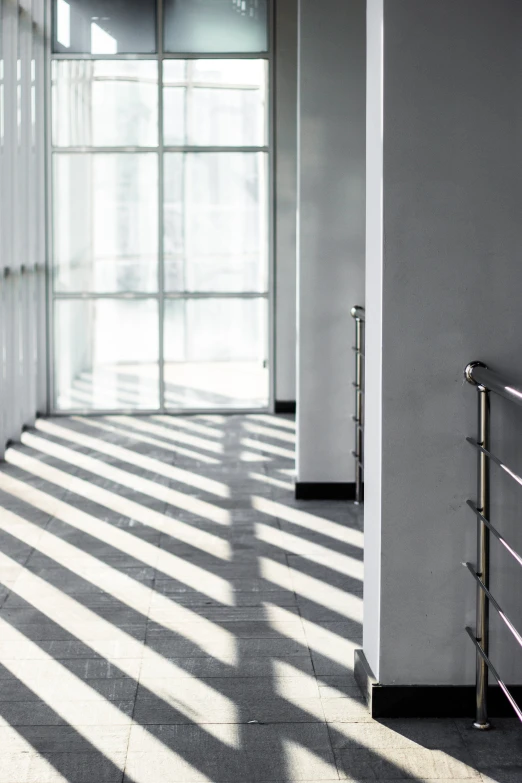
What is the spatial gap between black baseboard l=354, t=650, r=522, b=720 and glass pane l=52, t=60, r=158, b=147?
715 cm

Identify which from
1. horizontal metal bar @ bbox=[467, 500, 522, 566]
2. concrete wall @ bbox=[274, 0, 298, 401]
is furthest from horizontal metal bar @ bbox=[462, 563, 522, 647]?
concrete wall @ bbox=[274, 0, 298, 401]

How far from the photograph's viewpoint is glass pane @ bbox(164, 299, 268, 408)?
32.2ft

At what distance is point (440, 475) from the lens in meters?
3.27

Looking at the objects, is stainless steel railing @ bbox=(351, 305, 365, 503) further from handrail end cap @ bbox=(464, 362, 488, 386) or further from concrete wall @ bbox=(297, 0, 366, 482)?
handrail end cap @ bbox=(464, 362, 488, 386)

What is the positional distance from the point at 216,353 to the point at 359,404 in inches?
154

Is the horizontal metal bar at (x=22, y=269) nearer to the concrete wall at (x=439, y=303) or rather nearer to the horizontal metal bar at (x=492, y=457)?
the concrete wall at (x=439, y=303)

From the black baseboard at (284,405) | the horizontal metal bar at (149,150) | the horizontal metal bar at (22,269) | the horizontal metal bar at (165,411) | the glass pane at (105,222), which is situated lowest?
the horizontal metal bar at (165,411)

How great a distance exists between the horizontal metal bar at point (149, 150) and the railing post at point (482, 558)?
6.88 metres

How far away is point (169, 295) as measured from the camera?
9.77m

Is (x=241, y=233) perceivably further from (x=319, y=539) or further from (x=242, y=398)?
(x=319, y=539)

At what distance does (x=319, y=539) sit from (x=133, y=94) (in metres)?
5.48

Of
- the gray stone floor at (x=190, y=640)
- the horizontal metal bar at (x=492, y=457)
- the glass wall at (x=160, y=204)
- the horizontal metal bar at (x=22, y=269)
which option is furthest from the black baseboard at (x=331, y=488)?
the glass wall at (x=160, y=204)

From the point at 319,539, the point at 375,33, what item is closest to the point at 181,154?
the point at 319,539

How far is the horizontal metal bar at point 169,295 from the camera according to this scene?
9.73 metres
